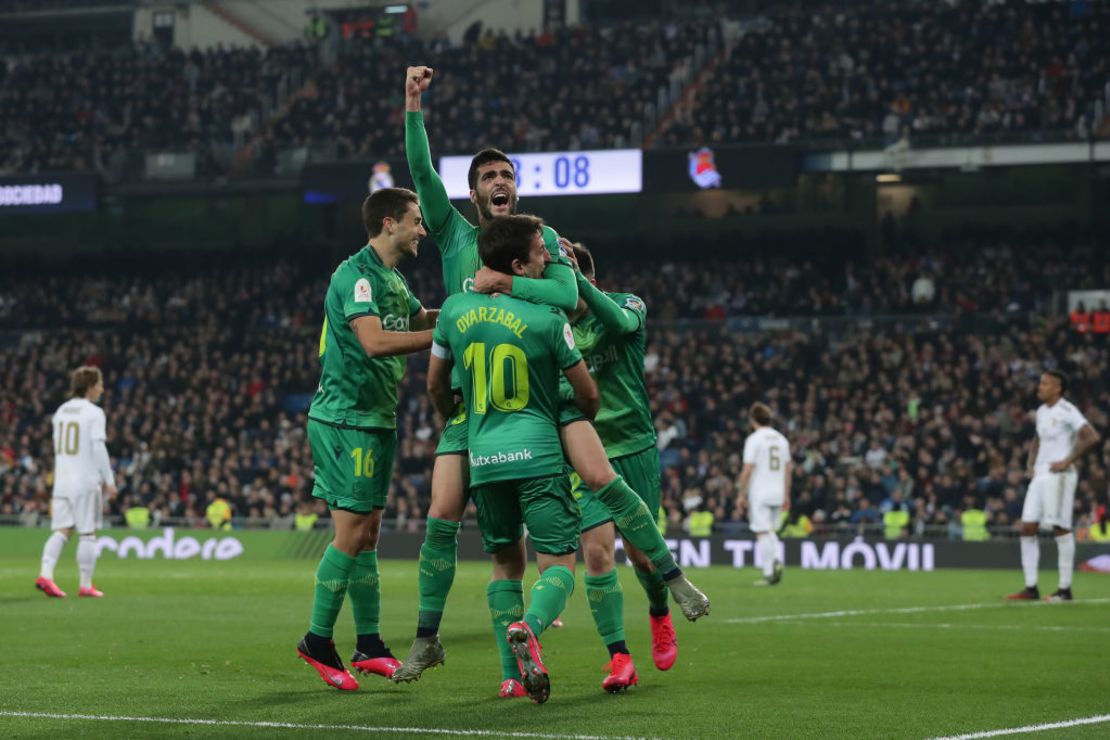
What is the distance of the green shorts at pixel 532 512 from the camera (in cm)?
779

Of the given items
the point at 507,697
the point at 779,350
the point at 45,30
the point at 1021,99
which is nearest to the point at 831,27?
the point at 1021,99

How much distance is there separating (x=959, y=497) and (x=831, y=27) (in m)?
14.0

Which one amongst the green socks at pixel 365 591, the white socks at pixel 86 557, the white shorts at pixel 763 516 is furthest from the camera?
the white shorts at pixel 763 516

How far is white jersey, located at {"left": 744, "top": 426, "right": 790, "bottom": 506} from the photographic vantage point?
21.7 metres

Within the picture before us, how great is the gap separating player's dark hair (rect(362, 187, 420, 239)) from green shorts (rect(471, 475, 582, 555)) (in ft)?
5.85

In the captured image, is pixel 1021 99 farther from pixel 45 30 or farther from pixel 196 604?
pixel 45 30

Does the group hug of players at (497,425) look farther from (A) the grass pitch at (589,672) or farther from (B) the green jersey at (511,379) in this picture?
(A) the grass pitch at (589,672)

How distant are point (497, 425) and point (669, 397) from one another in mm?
27746

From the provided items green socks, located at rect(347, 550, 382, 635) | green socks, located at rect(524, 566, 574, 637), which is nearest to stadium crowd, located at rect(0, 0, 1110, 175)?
green socks, located at rect(347, 550, 382, 635)

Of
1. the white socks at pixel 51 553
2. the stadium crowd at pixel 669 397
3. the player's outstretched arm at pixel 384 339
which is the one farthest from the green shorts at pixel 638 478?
the stadium crowd at pixel 669 397

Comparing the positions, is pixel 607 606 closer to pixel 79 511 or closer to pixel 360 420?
pixel 360 420

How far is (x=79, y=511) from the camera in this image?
17625mm

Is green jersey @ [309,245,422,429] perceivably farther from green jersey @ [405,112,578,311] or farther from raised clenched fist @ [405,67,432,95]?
raised clenched fist @ [405,67,432,95]

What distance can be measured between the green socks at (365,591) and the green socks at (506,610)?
1063 mm
